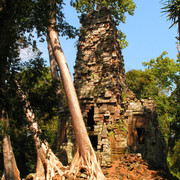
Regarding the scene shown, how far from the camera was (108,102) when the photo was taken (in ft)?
39.5

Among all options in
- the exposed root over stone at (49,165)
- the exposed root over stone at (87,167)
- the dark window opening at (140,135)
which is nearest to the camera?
the exposed root over stone at (87,167)

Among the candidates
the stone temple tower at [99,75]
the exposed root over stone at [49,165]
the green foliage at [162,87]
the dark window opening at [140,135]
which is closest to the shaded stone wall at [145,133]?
the dark window opening at [140,135]

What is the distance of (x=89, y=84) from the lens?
13133 millimetres

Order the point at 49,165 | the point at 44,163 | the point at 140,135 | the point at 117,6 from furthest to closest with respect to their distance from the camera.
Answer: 1. the point at 117,6
2. the point at 140,135
3. the point at 44,163
4. the point at 49,165

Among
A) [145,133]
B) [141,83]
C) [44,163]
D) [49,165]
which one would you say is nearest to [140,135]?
[145,133]

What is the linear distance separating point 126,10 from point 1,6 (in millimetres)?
15842

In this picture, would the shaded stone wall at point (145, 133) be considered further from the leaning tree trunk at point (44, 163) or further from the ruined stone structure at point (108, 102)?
the leaning tree trunk at point (44, 163)

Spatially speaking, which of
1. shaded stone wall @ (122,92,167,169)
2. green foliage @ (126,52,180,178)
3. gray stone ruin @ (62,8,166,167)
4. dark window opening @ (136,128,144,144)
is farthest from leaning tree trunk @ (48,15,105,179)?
green foliage @ (126,52,180,178)

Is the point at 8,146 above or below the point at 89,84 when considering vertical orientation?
below

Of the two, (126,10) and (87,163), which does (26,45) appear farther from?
(126,10)

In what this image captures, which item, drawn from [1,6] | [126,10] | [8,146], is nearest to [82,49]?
[1,6]

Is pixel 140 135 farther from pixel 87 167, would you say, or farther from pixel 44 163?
pixel 44 163

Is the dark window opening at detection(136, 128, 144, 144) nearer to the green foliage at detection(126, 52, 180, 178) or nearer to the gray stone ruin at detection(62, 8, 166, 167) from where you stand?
the gray stone ruin at detection(62, 8, 166, 167)

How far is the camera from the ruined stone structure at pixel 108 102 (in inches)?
437
